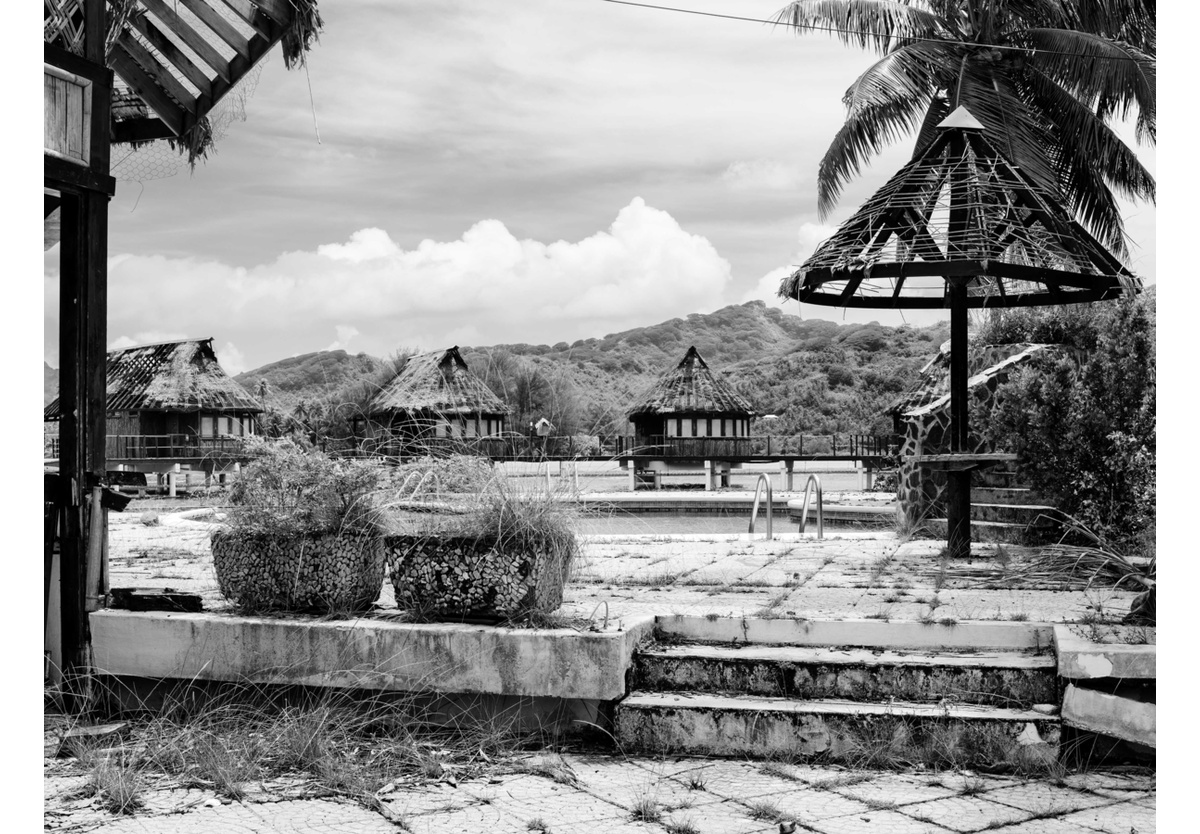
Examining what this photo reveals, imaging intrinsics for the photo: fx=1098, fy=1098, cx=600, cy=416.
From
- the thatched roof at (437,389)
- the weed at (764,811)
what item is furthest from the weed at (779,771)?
the thatched roof at (437,389)

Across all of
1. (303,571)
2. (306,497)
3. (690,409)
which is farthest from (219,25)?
(690,409)

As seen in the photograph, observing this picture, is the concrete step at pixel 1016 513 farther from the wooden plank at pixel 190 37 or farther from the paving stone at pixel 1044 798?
the wooden plank at pixel 190 37

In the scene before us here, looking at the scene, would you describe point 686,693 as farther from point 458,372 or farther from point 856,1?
point 458,372

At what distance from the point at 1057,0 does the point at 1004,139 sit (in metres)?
3.54

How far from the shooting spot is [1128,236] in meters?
17.5

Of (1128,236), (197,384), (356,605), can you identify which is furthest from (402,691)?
(197,384)

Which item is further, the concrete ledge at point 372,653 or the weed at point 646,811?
the concrete ledge at point 372,653

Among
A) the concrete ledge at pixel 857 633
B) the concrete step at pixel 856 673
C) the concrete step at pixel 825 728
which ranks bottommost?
the concrete step at pixel 825 728

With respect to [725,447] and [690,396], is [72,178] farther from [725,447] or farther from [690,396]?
[690,396]

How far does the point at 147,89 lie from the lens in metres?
5.93

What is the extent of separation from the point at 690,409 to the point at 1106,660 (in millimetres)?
27992

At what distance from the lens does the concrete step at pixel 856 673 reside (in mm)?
4047

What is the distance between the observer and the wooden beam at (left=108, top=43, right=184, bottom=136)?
18.9 ft

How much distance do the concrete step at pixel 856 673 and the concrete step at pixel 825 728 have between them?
0.07m
